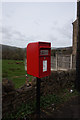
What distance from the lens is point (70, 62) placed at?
17.6ft

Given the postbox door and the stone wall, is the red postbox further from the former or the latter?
the stone wall

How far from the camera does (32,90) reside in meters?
2.17

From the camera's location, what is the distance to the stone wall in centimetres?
168

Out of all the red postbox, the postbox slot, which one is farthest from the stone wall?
the postbox slot

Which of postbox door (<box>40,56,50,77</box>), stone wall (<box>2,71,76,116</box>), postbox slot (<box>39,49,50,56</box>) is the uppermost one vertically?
postbox slot (<box>39,49,50,56</box>)

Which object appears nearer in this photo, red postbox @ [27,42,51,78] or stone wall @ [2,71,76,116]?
red postbox @ [27,42,51,78]

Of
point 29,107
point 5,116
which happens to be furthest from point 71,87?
point 5,116

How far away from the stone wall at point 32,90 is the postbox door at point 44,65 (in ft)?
2.62

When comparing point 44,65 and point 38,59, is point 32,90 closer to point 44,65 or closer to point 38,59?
point 44,65

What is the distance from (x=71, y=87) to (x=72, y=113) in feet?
5.22

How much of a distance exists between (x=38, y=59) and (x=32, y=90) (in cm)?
114

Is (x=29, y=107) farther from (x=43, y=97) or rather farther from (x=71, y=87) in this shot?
A: (x=71, y=87)

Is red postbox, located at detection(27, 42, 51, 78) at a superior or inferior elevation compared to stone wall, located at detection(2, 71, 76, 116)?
superior

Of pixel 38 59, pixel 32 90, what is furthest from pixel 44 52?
pixel 32 90
